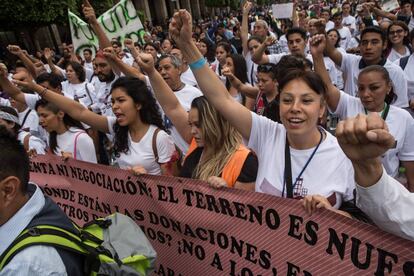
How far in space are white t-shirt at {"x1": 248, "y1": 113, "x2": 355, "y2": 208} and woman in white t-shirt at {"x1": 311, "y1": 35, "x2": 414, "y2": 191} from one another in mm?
951

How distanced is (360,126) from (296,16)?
7175 millimetres

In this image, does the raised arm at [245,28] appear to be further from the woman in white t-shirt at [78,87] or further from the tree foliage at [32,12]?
the tree foliage at [32,12]

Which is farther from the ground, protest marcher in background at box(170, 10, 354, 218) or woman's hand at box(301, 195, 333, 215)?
protest marcher in background at box(170, 10, 354, 218)

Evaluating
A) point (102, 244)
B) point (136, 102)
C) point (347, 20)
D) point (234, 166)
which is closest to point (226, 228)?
point (234, 166)

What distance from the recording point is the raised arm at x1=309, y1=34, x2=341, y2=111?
282cm

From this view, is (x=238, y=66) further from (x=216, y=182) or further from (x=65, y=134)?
(x=216, y=182)

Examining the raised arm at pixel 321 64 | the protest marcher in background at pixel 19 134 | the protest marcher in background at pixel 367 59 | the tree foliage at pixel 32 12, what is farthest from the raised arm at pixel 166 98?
the tree foliage at pixel 32 12

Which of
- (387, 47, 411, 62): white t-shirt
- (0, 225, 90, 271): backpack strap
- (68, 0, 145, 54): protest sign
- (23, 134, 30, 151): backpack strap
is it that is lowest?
(387, 47, 411, 62): white t-shirt

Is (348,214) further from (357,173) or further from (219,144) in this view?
(219,144)

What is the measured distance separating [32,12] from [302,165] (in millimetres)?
17705

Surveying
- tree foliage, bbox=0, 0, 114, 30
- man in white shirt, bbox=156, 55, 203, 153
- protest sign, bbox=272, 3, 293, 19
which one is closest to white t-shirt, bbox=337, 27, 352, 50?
protest sign, bbox=272, 3, 293, 19

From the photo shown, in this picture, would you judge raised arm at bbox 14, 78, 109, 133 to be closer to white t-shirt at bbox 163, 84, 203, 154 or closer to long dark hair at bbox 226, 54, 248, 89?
white t-shirt at bbox 163, 84, 203, 154

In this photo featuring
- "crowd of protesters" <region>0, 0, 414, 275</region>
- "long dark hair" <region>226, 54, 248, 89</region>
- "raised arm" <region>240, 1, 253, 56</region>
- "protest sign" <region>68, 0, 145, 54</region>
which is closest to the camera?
"crowd of protesters" <region>0, 0, 414, 275</region>

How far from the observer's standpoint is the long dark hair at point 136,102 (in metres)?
2.89
